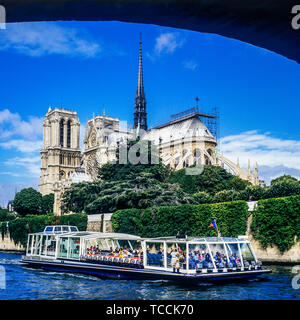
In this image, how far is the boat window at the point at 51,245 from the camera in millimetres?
27911

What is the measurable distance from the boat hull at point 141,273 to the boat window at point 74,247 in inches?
24.7

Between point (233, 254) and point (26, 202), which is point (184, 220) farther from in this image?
point (26, 202)

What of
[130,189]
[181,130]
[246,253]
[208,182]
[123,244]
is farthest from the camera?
[181,130]

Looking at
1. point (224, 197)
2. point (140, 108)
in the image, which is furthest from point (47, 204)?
point (224, 197)

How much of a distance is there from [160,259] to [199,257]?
7.29 feet

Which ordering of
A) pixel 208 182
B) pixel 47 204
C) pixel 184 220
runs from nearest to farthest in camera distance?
1. pixel 184 220
2. pixel 208 182
3. pixel 47 204

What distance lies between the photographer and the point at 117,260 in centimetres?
2214

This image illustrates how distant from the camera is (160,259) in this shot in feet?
66.7

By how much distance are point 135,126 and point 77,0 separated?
10106 cm

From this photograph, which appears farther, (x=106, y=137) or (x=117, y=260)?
(x=106, y=137)

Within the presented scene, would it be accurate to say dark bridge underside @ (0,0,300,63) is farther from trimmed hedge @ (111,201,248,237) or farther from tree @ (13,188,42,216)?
tree @ (13,188,42,216)

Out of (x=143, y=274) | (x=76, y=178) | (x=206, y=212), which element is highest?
(x=76, y=178)

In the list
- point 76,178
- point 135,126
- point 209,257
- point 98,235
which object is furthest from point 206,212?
point 135,126
